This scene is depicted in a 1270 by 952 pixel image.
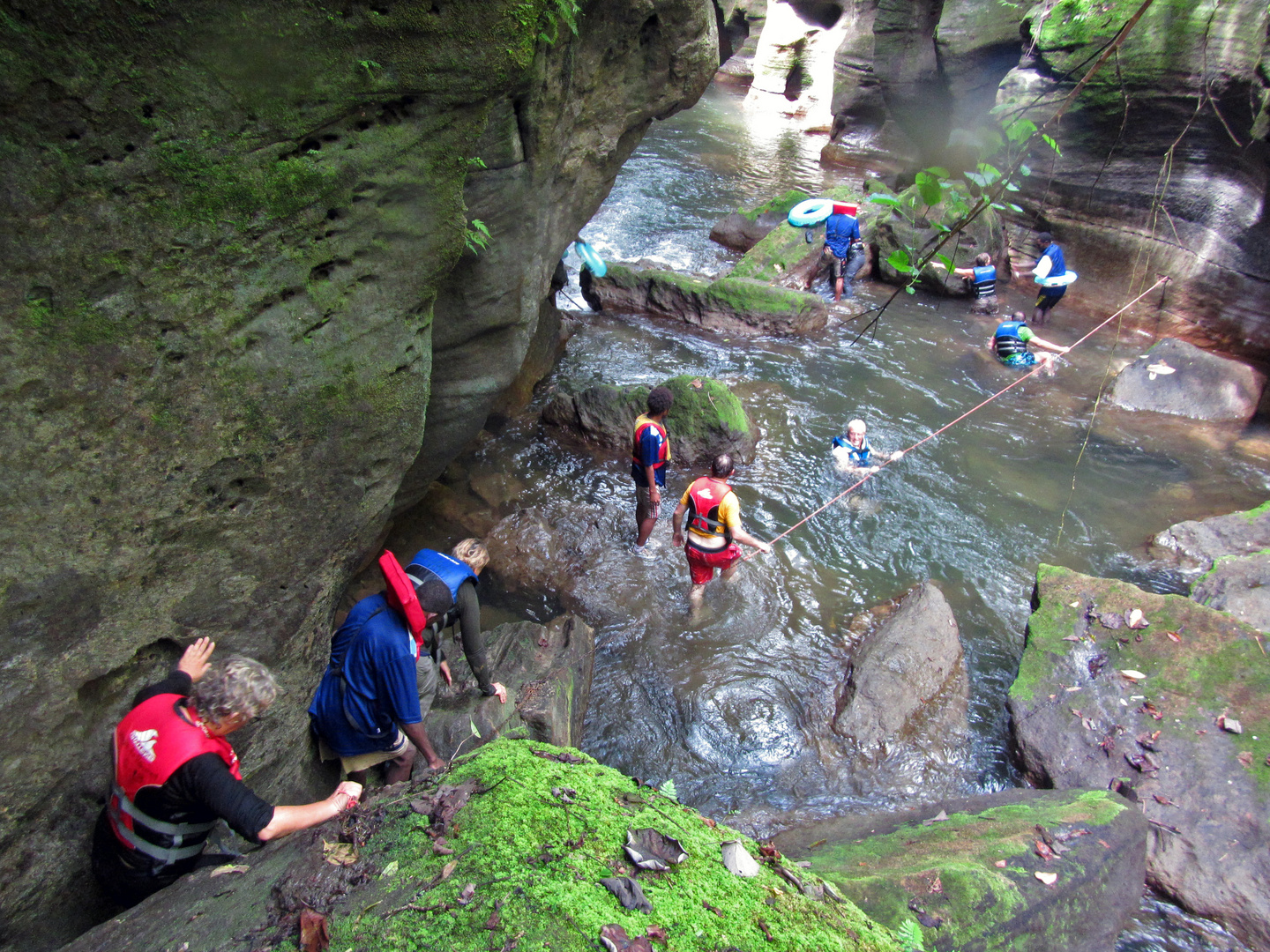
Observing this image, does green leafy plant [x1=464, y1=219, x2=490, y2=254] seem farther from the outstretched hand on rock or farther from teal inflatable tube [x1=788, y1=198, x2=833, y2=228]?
teal inflatable tube [x1=788, y1=198, x2=833, y2=228]

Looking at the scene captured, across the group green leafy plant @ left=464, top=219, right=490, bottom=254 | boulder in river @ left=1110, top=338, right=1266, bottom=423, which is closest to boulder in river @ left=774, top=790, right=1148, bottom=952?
green leafy plant @ left=464, top=219, right=490, bottom=254

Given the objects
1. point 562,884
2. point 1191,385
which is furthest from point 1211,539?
point 562,884

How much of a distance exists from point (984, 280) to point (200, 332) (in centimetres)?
1179

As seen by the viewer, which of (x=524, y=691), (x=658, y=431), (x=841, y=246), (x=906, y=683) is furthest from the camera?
(x=841, y=246)

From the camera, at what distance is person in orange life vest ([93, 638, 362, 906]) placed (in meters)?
2.36

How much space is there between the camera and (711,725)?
199 inches

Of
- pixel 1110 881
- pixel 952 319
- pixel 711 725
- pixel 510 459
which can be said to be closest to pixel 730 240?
pixel 952 319

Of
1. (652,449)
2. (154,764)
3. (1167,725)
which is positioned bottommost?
(1167,725)

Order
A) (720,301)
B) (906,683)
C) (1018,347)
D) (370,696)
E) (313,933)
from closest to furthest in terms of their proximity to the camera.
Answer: (313,933)
(370,696)
(906,683)
(1018,347)
(720,301)

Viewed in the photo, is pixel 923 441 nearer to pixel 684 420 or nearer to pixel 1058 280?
pixel 684 420

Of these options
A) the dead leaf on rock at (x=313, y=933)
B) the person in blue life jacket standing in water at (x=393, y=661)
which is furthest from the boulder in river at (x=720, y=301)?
the dead leaf on rock at (x=313, y=933)

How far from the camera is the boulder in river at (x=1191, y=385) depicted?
9.12 m

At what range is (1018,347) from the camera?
991 cm

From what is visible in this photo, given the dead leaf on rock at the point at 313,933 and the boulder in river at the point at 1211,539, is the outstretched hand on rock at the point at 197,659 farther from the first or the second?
the boulder in river at the point at 1211,539
